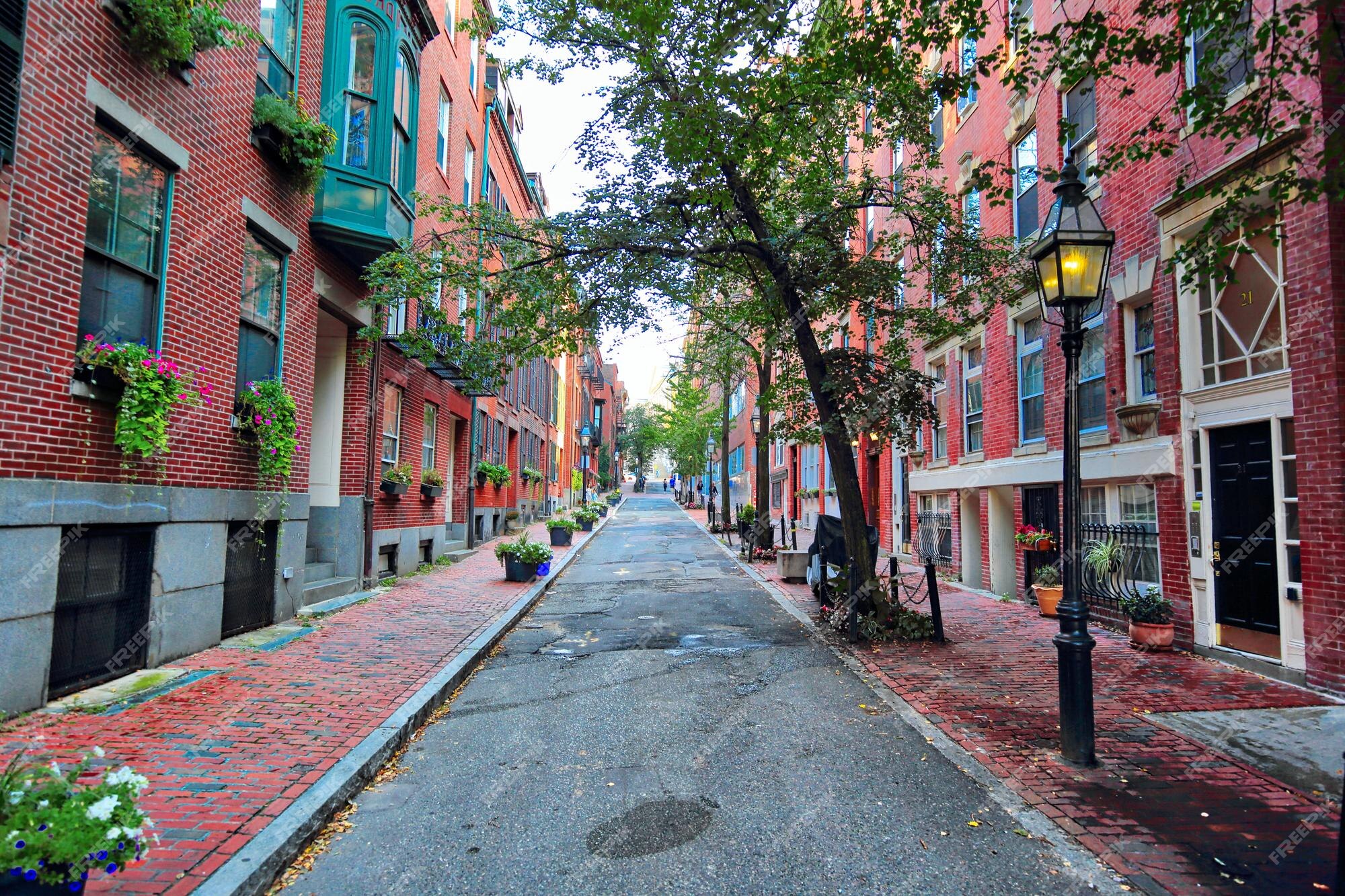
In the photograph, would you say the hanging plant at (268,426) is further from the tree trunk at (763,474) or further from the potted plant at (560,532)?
the tree trunk at (763,474)

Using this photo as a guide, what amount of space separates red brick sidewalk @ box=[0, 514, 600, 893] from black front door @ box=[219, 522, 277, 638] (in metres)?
0.61

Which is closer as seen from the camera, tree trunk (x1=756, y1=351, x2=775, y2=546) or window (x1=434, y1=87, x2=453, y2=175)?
window (x1=434, y1=87, x2=453, y2=175)

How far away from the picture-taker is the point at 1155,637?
8.00 metres

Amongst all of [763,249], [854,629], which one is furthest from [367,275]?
[854,629]

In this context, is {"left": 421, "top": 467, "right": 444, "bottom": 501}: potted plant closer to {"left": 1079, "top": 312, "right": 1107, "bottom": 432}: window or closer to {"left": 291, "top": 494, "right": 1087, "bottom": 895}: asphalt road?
{"left": 291, "top": 494, "right": 1087, "bottom": 895}: asphalt road

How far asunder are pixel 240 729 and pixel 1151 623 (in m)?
8.82

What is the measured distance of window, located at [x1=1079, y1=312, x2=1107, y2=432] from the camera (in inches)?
384

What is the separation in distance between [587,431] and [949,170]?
27.3m

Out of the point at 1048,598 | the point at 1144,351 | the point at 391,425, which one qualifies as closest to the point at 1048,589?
the point at 1048,598

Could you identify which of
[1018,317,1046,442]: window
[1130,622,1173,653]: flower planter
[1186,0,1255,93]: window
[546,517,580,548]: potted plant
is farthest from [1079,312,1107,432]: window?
[546,517,580,548]: potted plant

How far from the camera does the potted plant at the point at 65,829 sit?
222 cm

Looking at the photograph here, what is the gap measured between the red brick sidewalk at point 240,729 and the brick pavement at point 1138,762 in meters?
4.26

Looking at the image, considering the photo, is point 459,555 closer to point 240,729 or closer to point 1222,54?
point 240,729

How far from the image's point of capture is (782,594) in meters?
12.8
